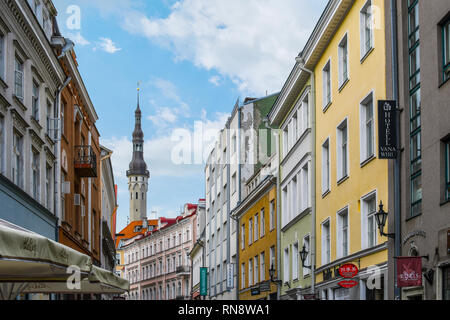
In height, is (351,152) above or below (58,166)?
below

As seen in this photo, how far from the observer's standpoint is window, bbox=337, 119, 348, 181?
22.3m

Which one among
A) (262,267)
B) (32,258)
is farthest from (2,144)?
(262,267)

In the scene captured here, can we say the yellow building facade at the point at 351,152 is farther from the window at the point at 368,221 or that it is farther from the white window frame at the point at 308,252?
the white window frame at the point at 308,252

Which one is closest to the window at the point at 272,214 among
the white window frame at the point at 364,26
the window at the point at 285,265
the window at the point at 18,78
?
the window at the point at 285,265

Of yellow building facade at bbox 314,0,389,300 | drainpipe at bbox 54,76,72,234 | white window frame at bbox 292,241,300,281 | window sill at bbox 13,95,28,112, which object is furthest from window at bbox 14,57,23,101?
white window frame at bbox 292,241,300,281

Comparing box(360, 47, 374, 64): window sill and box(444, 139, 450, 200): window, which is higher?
box(360, 47, 374, 64): window sill

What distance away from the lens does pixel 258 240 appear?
38.9m

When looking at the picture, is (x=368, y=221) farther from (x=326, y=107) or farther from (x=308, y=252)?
(x=308, y=252)

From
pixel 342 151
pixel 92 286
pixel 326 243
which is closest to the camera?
pixel 92 286

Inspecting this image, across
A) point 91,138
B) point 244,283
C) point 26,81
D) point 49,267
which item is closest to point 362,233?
point 26,81

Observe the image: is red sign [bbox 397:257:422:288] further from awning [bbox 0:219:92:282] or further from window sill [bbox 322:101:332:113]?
window sill [bbox 322:101:332:113]

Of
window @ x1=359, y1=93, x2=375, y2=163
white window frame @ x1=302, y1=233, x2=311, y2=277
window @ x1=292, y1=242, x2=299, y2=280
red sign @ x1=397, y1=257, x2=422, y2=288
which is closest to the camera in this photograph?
red sign @ x1=397, y1=257, x2=422, y2=288

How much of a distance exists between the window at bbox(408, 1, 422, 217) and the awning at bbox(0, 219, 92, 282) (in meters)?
7.98

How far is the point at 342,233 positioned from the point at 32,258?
1558cm
